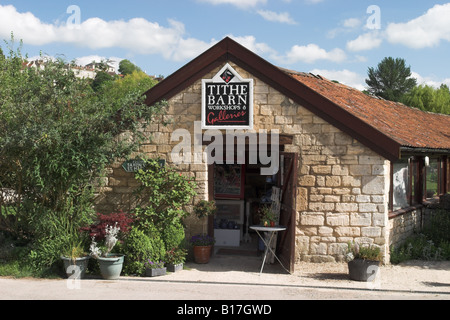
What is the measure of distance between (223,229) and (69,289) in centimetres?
484

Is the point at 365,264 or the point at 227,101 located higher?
the point at 227,101

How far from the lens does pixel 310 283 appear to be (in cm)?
924

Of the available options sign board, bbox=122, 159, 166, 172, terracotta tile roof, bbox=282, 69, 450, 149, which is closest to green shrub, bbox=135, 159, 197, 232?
sign board, bbox=122, 159, 166, 172

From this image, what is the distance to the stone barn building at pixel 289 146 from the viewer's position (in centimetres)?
1049

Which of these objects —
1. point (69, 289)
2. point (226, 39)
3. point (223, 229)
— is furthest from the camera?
point (223, 229)

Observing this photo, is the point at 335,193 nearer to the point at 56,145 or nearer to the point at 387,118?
the point at 387,118

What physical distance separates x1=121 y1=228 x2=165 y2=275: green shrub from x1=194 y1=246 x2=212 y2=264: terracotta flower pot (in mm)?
1106

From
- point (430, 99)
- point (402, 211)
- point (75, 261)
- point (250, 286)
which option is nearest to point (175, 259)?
point (250, 286)

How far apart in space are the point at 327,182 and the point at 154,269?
394cm

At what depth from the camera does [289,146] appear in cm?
1086

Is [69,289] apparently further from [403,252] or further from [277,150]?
[403,252]

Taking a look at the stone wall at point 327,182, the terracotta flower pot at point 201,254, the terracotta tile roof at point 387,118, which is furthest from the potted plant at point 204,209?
the terracotta tile roof at point 387,118

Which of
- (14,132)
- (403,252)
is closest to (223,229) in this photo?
(403,252)
